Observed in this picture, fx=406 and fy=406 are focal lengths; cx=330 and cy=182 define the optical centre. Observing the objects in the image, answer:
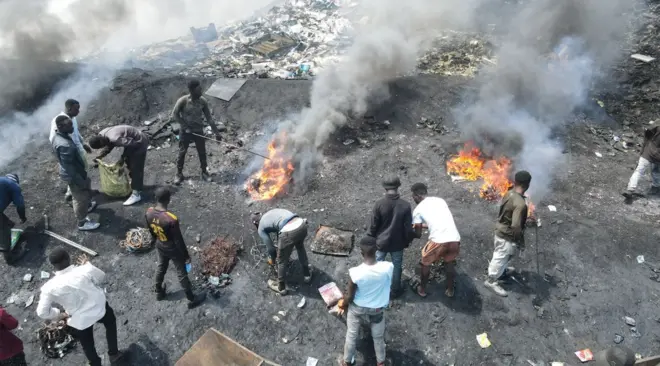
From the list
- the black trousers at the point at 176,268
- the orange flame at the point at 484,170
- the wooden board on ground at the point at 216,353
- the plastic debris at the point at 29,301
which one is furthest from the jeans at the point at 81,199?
the orange flame at the point at 484,170

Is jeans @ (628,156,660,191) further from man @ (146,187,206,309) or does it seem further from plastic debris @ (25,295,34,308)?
plastic debris @ (25,295,34,308)

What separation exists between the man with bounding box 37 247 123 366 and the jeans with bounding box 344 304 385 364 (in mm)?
2743

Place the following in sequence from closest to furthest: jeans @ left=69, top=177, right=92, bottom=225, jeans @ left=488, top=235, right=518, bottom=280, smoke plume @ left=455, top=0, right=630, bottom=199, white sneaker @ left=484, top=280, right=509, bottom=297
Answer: jeans @ left=488, top=235, right=518, bottom=280 < white sneaker @ left=484, top=280, right=509, bottom=297 < jeans @ left=69, top=177, right=92, bottom=225 < smoke plume @ left=455, top=0, right=630, bottom=199

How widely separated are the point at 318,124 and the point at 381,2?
814 cm

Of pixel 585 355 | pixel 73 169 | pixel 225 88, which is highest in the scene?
pixel 73 169

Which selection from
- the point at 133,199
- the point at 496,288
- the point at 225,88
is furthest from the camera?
the point at 225,88

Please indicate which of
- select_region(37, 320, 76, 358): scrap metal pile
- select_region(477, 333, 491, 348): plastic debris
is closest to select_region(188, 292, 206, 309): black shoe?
select_region(37, 320, 76, 358): scrap metal pile

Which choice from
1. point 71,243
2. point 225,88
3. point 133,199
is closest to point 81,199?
point 71,243

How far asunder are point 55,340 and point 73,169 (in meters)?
2.65

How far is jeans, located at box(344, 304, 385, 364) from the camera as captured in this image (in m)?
4.39

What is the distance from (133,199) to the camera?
745 centimetres

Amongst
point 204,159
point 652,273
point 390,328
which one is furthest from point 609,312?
point 204,159

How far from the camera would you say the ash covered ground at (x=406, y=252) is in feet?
17.3

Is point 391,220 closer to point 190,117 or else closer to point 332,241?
point 332,241
